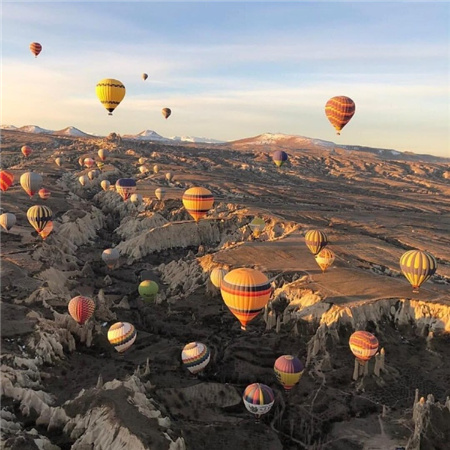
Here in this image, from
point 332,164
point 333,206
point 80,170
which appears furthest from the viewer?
point 332,164

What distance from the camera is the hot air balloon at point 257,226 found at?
6216cm

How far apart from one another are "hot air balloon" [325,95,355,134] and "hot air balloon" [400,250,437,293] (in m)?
25.1

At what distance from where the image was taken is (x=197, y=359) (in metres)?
32.8

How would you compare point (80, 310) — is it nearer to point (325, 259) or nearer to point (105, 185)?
point (325, 259)

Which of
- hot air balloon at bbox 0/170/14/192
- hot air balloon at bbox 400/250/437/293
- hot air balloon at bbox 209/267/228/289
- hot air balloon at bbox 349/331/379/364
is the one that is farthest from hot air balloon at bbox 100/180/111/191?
hot air balloon at bbox 349/331/379/364

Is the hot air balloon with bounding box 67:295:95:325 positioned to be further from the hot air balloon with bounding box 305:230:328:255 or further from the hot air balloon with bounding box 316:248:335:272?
the hot air balloon with bounding box 305:230:328:255

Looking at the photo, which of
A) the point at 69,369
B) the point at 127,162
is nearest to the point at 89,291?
the point at 69,369

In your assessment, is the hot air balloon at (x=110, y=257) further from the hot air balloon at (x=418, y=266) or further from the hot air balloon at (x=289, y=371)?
the hot air balloon at (x=418, y=266)

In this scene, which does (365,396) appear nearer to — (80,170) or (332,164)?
(80,170)

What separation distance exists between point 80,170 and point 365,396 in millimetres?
103187

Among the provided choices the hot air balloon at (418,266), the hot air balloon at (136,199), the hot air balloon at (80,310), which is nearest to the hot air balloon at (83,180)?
the hot air balloon at (136,199)

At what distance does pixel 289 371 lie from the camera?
99.4 ft

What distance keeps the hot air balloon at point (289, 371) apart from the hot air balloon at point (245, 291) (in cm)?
477

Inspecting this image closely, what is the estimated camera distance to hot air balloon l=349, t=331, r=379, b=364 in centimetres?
3130
